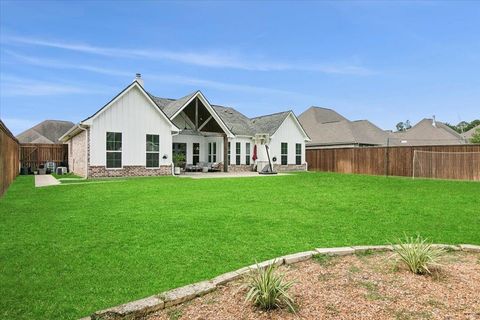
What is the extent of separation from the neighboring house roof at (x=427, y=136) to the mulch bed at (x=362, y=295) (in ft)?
115

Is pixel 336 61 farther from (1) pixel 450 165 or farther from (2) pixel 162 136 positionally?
(2) pixel 162 136

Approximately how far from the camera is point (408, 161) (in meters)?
20.1

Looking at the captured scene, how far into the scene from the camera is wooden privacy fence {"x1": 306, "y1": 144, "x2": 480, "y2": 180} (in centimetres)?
1754

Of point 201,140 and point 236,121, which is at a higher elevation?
point 236,121

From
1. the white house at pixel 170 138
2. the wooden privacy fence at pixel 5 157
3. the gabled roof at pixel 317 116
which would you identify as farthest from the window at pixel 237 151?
the wooden privacy fence at pixel 5 157

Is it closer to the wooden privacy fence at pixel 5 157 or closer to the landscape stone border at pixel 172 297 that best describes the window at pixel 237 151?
the wooden privacy fence at pixel 5 157

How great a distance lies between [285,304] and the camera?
8.89ft

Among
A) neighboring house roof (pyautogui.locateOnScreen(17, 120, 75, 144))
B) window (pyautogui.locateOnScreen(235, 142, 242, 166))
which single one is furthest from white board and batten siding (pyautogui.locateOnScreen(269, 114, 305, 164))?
neighboring house roof (pyautogui.locateOnScreen(17, 120, 75, 144))

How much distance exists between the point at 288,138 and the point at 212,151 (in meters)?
6.64

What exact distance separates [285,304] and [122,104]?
17.0 metres

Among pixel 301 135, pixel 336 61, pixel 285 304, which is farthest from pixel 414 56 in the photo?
pixel 285 304

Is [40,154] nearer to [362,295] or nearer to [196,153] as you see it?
[196,153]

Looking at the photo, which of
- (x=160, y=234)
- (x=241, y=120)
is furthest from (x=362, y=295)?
(x=241, y=120)

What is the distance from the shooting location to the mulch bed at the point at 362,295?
2582 mm
